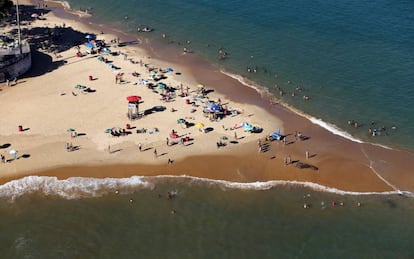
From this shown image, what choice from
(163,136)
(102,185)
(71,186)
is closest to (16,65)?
(163,136)

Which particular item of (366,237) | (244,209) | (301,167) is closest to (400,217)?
(366,237)

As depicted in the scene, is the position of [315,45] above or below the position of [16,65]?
above

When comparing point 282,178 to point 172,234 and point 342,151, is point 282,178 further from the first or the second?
point 172,234

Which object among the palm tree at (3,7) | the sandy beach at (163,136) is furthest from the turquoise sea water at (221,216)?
the palm tree at (3,7)

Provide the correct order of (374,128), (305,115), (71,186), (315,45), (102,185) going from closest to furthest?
(71,186)
(102,185)
(374,128)
(305,115)
(315,45)

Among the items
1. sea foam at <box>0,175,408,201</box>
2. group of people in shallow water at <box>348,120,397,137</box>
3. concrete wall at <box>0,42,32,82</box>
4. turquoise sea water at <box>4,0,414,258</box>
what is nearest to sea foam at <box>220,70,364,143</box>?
turquoise sea water at <box>4,0,414,258</box>

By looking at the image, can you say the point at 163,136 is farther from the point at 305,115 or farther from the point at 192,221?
the point at 305,115

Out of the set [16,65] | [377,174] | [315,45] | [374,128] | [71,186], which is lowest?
[71,186]
